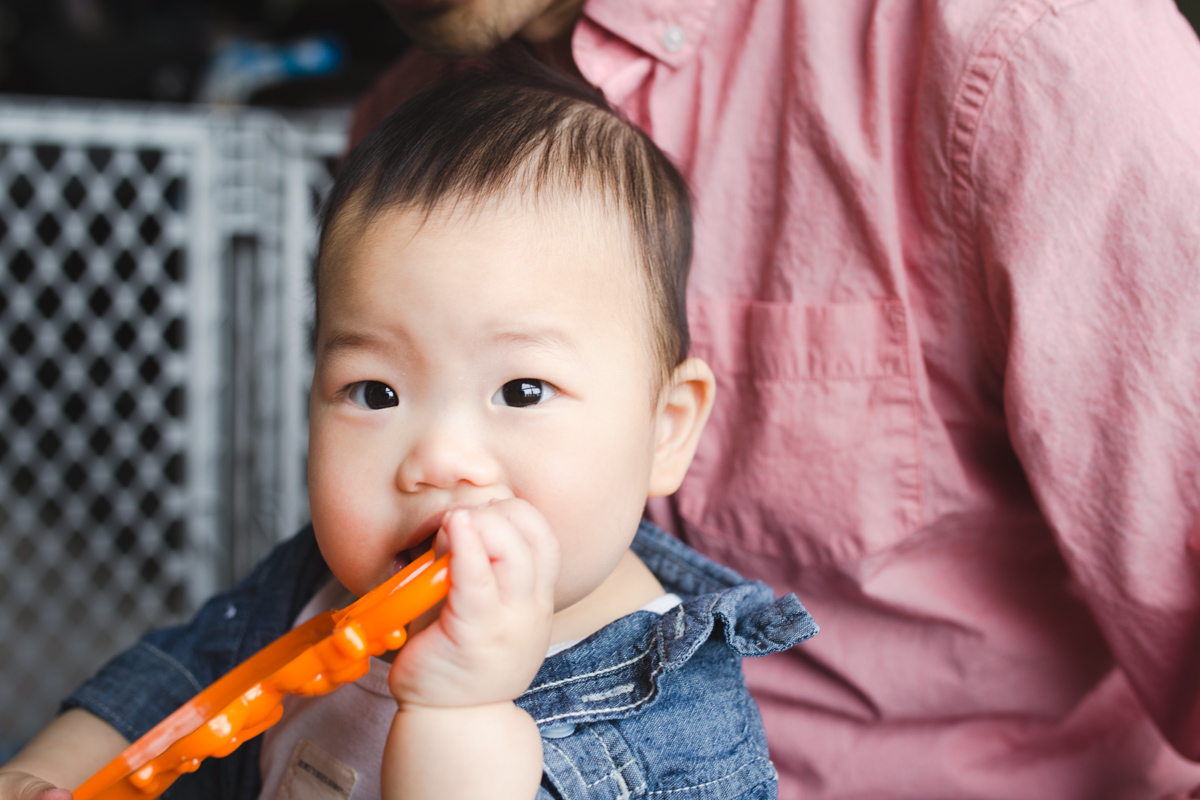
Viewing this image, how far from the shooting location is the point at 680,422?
747 mm

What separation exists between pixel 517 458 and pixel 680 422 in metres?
0.19

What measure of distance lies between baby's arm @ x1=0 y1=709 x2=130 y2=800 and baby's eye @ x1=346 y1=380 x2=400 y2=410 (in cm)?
39

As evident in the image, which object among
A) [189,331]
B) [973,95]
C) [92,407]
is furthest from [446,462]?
[92,407]

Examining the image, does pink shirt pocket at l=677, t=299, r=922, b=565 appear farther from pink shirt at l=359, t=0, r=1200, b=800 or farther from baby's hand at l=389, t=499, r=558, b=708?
baby's hand at l=389, t=499, r=558, b=708

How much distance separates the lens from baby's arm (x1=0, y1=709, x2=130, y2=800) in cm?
75

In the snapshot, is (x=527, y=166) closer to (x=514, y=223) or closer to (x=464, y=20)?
(x=514, y=223)

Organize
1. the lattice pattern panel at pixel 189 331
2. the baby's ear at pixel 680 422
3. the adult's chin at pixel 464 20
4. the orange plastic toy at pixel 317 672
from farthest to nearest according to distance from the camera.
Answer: the lattice pattern panel at pixel 189 331
the adult's chin at pixel 464 20
the baby's ear at pixel 680 422
the orange plastic toy at pixel 317 672

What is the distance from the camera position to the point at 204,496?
151 cm

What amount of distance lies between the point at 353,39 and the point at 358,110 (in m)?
1.47

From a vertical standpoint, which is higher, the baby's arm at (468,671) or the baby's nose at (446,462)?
the baby's nose at (446,462)

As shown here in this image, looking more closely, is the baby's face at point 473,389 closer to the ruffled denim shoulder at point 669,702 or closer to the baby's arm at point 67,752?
the ruffled denim shoulder at point 669,702

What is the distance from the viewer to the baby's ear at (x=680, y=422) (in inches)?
28.7

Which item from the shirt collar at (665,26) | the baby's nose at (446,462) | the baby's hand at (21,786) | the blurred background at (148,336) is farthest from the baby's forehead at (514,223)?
the blurred background at (148,336)

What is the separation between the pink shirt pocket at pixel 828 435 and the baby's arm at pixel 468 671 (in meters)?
0.33
